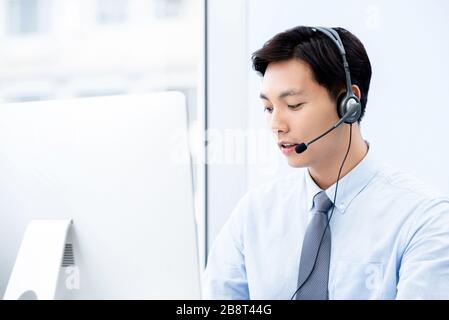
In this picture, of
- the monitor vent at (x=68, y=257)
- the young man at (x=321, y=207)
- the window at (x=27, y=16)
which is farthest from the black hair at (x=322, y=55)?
the window at (x=27, y=16)

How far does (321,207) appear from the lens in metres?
1.08

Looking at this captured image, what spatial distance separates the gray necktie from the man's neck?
72 mm

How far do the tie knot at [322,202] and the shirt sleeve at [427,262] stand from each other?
168 mm

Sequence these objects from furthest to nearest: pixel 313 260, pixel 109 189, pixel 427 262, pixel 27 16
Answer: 1. pixel 27 16
2. pixel 313 260
3. pixel 427 262
4. pixel 109 189

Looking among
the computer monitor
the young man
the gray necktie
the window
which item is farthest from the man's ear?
the window

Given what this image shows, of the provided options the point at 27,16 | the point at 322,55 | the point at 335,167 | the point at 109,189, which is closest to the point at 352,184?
the point at 335,167

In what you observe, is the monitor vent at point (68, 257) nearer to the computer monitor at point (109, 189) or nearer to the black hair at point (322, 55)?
the computer monitor at point (109, 189)

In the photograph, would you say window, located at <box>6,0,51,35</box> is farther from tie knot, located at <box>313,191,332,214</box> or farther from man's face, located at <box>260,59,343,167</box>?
tie knot, located at <box>313,191,332,214</box>

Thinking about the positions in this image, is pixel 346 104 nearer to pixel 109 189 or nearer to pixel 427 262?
pixel 427 262

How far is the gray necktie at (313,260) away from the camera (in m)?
1.02

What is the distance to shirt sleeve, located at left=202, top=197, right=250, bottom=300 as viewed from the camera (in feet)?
3.66

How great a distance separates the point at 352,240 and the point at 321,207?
0.09 meters
